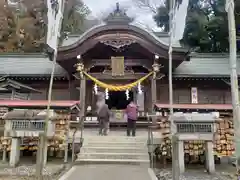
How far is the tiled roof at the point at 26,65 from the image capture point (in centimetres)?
1588

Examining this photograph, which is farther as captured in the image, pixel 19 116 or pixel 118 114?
pixel 118 114

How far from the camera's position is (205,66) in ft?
55.4

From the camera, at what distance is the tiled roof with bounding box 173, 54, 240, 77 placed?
1522 cm

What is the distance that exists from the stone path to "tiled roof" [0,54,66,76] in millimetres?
8893

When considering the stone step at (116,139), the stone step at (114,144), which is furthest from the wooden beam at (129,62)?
the stone step at (114,144)

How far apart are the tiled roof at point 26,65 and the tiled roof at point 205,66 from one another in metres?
7.41

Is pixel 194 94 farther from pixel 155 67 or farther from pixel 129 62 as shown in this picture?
pixel 129 62

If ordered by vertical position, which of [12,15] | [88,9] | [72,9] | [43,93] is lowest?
[43,93]

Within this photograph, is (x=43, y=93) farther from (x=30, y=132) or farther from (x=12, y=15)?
(x=12, y=15)

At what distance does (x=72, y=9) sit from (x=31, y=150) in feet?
Answer: 87.0

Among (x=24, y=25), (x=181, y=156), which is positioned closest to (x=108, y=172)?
(x=181, y=156)

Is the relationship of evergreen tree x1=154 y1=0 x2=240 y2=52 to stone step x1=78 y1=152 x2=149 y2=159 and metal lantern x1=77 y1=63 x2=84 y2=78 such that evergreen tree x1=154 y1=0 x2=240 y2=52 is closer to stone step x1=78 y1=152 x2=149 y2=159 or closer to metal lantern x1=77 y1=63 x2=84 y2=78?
metal lantern x1=77 y1=63 x2=84 y2=78

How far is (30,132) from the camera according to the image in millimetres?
8273

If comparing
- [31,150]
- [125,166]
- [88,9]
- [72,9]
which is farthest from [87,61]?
[88,9]
